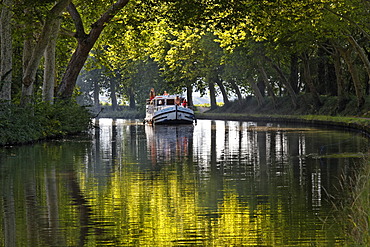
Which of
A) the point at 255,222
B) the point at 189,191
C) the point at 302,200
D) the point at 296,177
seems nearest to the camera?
the point at 255,222

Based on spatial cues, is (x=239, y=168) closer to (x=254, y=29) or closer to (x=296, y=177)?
(x=296, y=177)

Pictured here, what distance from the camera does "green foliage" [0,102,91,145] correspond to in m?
28.0

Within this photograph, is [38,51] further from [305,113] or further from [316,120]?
[305,113]

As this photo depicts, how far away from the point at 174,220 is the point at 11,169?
9186 millimetres

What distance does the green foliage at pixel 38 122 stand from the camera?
92.0 ft

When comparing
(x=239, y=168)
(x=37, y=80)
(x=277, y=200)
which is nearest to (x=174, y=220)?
(x=277, y=200)

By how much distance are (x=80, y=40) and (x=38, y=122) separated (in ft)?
27.7

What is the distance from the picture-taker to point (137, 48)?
158ft

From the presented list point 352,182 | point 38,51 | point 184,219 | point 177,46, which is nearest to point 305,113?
point 177,46

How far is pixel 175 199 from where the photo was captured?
1263 centimetres

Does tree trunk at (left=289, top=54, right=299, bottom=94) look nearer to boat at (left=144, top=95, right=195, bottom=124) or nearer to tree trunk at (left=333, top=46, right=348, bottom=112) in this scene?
tree trunk at (left=333, top=46, right=348, bottom=112)

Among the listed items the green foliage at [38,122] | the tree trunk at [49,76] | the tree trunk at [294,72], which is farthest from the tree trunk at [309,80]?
the tree trunk at [49,76]

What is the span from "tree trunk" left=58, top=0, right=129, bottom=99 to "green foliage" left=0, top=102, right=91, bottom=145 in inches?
42.4

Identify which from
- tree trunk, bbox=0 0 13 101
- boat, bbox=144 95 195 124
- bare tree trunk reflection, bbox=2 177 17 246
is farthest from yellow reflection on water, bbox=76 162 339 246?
boat, bbox=144 95 195 124
